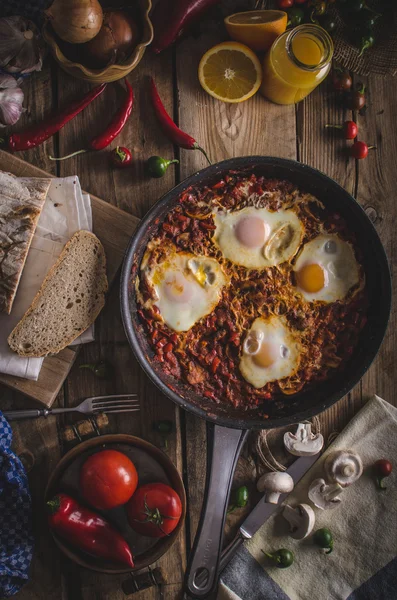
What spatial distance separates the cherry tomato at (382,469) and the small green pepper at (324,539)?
52cm

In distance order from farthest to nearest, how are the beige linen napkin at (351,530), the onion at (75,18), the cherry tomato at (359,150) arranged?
the cherry tomato at (359,150) < the beige linen napkin at (351,530) < the onion at (75,18)

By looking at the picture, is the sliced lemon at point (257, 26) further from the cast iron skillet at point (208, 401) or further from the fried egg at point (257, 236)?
the fried egg at point (257, 236)

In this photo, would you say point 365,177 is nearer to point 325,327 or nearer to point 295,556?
point 325,327

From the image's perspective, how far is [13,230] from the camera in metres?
4.09

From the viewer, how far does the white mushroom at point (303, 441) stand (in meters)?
4.38

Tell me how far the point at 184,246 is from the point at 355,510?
2262mm

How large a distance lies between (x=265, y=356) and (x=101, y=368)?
3.77 ft

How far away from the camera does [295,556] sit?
4.42 metres

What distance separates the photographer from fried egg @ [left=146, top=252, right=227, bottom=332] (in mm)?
4199

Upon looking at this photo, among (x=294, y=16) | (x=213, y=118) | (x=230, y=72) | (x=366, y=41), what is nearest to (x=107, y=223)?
(x=213, y=118)

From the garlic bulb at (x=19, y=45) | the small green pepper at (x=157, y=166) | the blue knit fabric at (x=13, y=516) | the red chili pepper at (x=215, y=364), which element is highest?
the garlic bulb at (x=19, y=45)

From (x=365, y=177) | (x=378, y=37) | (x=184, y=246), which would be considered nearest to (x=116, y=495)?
(x=184, y=246)

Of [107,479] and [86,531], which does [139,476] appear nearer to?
[107,479]

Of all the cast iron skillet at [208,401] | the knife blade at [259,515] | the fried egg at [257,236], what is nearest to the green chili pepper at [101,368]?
the cast iron skillet at [208,401]
